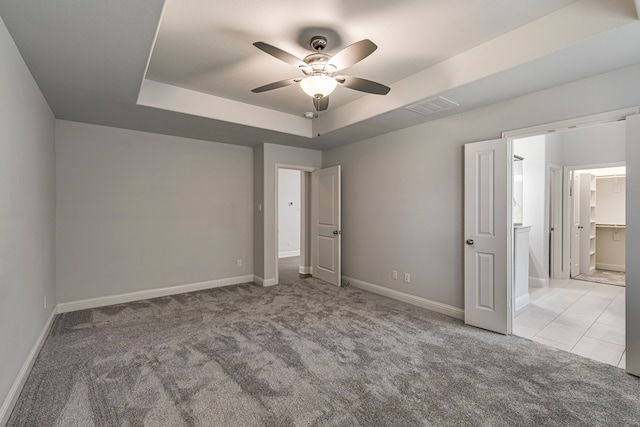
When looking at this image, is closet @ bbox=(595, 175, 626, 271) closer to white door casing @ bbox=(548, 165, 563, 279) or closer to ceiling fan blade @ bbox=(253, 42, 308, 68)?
white door casing @ bbox=(548, 165, 563, 279)

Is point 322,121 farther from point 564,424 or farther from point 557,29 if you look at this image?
point 564,424

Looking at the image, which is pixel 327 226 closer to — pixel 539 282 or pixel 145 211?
pixel 145 211

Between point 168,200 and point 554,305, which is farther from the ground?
point 168,200

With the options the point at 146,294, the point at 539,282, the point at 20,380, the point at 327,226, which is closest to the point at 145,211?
the point at 146,294

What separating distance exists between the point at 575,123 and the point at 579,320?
231cm

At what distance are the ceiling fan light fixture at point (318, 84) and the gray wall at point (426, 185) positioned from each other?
6.14ft

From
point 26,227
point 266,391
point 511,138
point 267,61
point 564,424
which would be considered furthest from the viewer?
point 511,138

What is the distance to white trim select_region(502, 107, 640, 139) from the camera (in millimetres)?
2401

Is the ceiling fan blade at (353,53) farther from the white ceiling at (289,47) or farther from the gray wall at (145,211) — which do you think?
the gray wall at (145,211)

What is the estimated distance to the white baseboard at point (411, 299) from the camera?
3551 millimetres

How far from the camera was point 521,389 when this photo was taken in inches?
82.6

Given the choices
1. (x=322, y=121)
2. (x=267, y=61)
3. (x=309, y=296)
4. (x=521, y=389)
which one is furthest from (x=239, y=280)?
(x=521, y=389)

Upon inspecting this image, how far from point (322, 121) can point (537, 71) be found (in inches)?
104

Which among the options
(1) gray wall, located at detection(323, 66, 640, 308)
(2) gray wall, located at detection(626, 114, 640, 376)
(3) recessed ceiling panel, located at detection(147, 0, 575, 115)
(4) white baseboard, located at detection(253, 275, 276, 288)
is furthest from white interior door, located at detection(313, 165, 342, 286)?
(2) gray wall, located at detection(626, 114, 640, 376)
